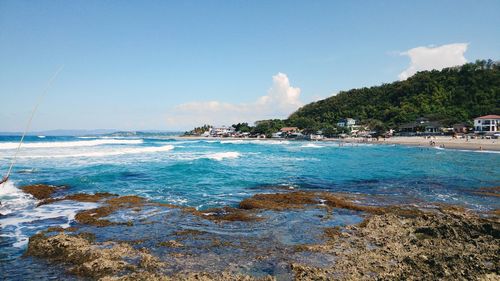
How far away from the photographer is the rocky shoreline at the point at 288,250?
598 centimetres

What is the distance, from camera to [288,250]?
24.3 feet

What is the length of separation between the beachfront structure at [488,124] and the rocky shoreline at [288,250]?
73.1 m

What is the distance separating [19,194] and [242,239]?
12499 mm

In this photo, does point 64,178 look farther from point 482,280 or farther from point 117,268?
point 482,280

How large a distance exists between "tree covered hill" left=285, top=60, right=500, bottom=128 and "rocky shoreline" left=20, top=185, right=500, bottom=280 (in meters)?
82.2

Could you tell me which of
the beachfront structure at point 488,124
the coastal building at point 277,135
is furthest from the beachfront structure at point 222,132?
the beachfront structure at point 488,124

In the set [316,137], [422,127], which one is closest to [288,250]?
[422,127]

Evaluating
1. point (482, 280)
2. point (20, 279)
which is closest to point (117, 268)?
point (20, 279)

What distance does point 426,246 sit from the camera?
7.20 m

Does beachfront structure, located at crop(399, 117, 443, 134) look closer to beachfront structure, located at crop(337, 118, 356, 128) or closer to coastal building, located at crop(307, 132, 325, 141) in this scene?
beachfront structure, located at crop(337, 118, 356, 128)

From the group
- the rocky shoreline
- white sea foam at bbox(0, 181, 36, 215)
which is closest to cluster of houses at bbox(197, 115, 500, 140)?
the rocky shoreline

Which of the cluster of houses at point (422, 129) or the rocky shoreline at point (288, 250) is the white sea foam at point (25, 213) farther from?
the cluster of houses at point (422, 129)

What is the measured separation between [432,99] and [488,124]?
1420 inches

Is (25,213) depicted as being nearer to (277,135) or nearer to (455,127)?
(455,127)
